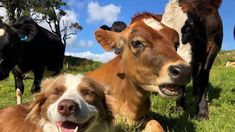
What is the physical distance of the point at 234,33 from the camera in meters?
12.4

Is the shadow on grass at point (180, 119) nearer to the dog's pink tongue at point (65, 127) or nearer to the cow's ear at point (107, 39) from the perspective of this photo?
the cow's ear at point (107, 39)

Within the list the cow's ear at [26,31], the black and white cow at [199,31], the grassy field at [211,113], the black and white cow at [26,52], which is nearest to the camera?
the grassy field at [211,113]

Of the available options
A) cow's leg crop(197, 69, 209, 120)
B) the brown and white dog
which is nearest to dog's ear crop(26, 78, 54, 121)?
the brown and white dog

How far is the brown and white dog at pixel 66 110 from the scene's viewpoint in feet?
15.8

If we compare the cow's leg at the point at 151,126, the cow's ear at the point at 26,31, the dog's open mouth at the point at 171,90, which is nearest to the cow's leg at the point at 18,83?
the cow's ear at the point at 26,31

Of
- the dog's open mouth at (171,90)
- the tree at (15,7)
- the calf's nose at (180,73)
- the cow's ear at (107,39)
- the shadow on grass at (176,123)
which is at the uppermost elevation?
the tree at (15,7)

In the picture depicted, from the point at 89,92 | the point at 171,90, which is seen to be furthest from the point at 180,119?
the point at 89,92

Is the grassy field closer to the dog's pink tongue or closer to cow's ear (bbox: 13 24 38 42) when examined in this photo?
the dog's pink tongue

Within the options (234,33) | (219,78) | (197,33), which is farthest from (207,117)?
(219,78)

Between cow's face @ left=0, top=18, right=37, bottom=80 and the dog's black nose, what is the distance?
6.85 metres

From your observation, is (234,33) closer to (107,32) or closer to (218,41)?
(218,41)

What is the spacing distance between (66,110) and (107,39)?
9.14 ft

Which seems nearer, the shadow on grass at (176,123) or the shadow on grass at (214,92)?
the shadow on grass at (176,123)

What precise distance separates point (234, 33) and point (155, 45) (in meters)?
6.88
